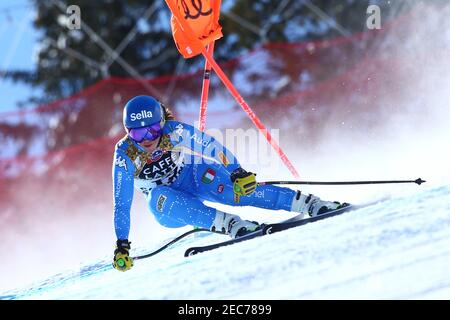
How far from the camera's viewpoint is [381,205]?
4.57m

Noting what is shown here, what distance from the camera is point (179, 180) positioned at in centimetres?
501

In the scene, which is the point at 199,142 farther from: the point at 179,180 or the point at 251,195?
the point at 251,195

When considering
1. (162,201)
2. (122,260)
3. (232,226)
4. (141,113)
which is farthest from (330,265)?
(141,113)

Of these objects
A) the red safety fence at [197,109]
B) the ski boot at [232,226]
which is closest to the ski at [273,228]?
the ski boot at [232,226]

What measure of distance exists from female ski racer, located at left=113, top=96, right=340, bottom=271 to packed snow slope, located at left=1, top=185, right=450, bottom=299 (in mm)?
239

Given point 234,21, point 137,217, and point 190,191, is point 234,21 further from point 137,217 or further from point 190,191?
point 190,191

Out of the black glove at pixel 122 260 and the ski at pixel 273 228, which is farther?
the ski at pixel 273 228

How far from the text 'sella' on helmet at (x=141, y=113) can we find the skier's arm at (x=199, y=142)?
6.8 inches

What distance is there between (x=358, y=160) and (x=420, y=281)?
452cm

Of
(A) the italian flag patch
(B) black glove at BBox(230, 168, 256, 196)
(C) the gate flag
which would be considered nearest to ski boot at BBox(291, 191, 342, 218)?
(B) black glove at BBox(230, 168, 256, 196)

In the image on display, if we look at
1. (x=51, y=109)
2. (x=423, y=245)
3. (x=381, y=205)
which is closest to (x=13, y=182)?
(x=51, y=109)

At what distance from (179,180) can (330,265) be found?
150 centimetres

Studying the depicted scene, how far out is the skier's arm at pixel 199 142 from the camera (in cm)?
488

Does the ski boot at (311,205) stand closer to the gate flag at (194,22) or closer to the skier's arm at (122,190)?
the skier's arm at (122,190)
